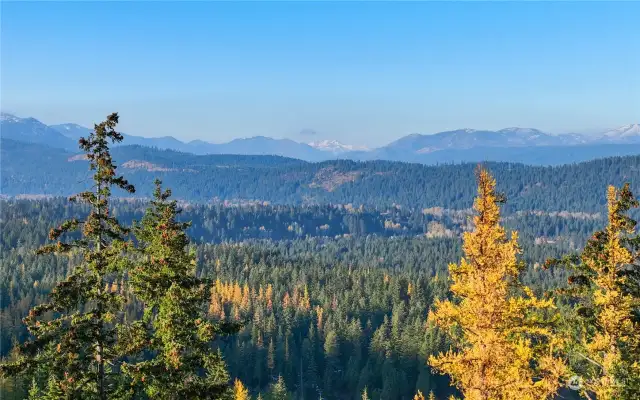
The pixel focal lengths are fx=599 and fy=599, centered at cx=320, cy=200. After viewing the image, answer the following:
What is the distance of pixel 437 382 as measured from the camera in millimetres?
137375

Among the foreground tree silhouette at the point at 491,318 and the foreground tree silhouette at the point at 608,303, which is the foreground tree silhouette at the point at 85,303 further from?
the foreground tree silhouette at the point at 608,303

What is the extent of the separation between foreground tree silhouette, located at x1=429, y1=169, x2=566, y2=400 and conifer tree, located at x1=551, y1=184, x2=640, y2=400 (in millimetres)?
5150

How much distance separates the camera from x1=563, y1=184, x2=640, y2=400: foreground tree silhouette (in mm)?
25594

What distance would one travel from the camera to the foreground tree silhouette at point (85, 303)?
2273cm

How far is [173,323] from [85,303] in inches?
172

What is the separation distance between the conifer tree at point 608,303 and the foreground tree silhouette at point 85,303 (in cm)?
1970

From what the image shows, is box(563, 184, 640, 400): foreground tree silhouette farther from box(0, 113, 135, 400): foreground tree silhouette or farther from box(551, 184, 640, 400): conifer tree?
box(0, 113, 135, 400): foreground tree silhouette

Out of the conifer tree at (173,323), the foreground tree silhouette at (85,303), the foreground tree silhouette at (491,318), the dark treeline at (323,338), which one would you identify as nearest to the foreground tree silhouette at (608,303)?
the foreground tree silhouette at (491,318)

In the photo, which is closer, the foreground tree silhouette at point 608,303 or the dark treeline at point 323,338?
the foreground tree silhouette at point 608,303

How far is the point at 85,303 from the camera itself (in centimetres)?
2316

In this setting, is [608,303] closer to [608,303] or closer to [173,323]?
[608,303]

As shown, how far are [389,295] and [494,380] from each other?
17034cm

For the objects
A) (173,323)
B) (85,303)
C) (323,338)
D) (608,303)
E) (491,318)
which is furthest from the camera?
(323,338)

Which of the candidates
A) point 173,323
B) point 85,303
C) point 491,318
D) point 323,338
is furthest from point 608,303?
point 323,338
